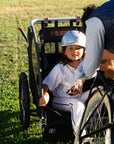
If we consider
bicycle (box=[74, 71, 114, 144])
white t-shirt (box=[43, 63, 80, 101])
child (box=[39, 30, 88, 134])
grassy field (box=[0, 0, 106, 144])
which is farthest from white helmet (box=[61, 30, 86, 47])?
grassy field (box=[0, 0, 106, 144])

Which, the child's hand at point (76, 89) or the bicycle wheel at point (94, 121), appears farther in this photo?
the child's hand at point (76, 89)

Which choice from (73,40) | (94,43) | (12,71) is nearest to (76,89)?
(73,40)

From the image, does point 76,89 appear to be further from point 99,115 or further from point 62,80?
point 99,115

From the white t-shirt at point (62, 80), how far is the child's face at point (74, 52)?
13 centimetres

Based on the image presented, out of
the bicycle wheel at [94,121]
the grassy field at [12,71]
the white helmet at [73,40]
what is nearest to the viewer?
the bicycle wheel at [94,121]

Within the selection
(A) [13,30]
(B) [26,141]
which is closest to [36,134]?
(B) [26,141]

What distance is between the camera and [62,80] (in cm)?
328

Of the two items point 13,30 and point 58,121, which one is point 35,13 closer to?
point 13,30

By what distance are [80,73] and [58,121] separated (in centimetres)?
89

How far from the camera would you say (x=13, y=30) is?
1034cm

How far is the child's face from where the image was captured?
324 centimetres

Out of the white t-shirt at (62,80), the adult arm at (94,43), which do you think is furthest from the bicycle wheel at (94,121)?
the white t-shirt at (62,80)

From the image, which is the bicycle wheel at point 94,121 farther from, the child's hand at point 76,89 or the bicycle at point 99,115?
the child's hand at point 76,89

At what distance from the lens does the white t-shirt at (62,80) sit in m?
3.24
